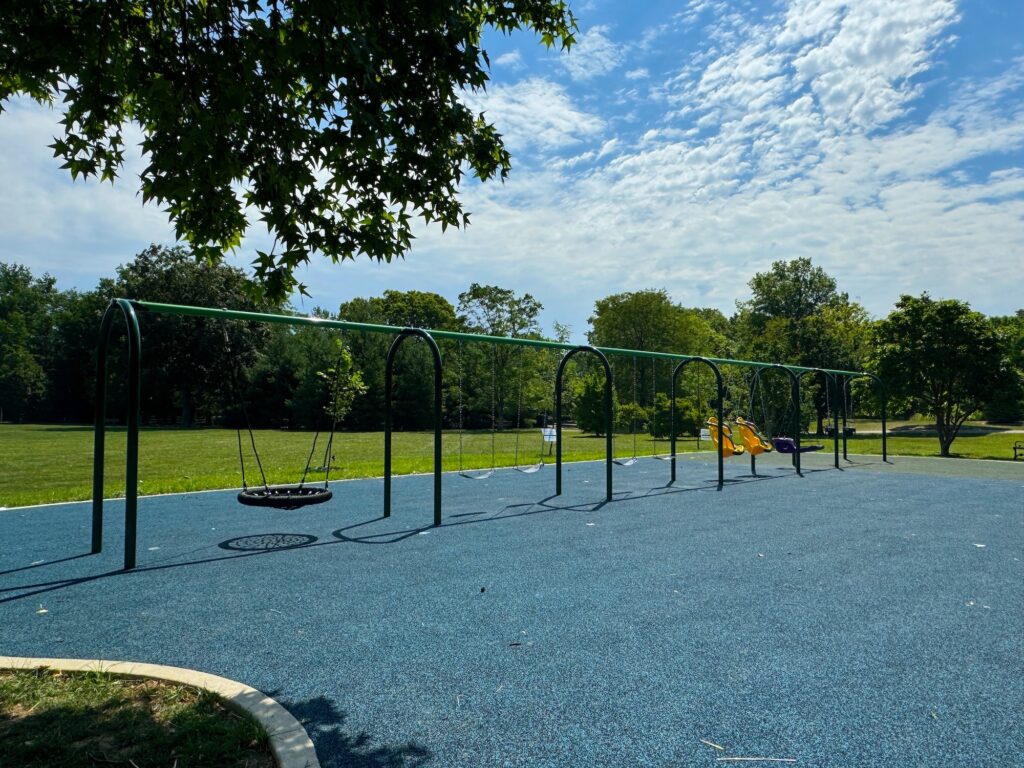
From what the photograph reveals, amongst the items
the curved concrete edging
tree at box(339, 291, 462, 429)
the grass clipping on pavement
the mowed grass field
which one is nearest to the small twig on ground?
the curved concrete edging

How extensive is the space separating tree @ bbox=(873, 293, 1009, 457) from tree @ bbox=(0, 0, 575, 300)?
19879 millimetres

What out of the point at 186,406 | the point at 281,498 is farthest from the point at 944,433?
the point at 186,406

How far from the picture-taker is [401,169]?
3.77 metres

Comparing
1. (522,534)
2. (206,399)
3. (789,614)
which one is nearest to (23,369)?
(206,399)

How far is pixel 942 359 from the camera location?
19.3 meters

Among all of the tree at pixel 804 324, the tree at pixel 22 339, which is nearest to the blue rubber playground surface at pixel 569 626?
the tree at pixel 804 324

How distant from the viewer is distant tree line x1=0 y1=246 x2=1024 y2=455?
18984 mm

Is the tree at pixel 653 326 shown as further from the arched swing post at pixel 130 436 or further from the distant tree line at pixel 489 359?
the arched swing post at pixel 130 436

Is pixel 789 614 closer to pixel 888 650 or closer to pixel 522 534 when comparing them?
pixel 888 650

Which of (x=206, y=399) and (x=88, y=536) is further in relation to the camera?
(x=206, y=399)

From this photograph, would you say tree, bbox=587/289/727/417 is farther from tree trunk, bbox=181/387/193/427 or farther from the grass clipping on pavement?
the grass clipping on pavement

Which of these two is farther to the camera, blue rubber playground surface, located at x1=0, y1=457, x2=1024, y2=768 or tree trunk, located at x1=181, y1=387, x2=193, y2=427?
tree trunk, located at x1=181, y1=387, x2=193, y2=427

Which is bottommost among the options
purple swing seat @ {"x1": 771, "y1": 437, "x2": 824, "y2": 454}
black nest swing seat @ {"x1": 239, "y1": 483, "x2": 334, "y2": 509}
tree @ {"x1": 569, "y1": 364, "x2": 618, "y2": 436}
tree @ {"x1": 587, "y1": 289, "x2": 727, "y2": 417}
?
black nest swing seat @ {"x1": 239, "y1": 483, "x2": 334, "y2": 509}

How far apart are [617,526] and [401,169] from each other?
4945mm
